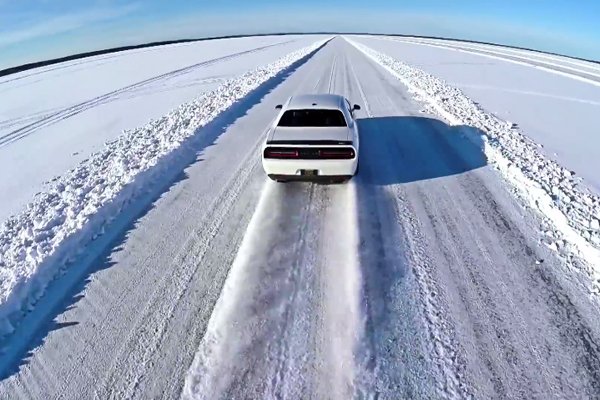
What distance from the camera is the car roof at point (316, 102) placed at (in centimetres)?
695

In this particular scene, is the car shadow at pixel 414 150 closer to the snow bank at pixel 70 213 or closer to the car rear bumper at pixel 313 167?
the car rear bumper at pixel 313 167

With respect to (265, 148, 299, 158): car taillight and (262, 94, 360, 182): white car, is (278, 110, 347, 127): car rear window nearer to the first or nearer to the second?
(262, 94, 360, 182): white car

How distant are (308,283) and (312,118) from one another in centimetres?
350

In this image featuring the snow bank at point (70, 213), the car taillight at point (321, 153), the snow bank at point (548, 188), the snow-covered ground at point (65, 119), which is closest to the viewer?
the snow bank at point (70, 213)

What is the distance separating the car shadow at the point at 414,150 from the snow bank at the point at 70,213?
4.34 meters

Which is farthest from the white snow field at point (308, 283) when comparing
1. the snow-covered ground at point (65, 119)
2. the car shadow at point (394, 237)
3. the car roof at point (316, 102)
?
the snow-covered ground at point (65, 119)

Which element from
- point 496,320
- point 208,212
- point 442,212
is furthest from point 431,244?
point 208,212

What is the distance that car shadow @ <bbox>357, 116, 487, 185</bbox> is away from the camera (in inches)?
278

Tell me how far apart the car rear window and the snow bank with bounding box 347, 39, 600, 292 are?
3.33m

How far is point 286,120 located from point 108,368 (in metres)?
4.73

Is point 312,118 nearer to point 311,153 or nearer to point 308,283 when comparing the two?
point 311,153

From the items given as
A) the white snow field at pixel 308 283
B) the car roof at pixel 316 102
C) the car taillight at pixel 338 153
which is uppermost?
the car roof at pixel 316 102

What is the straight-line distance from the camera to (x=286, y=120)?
6.82m

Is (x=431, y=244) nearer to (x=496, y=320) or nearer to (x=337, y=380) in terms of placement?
(x=496, y=320)
